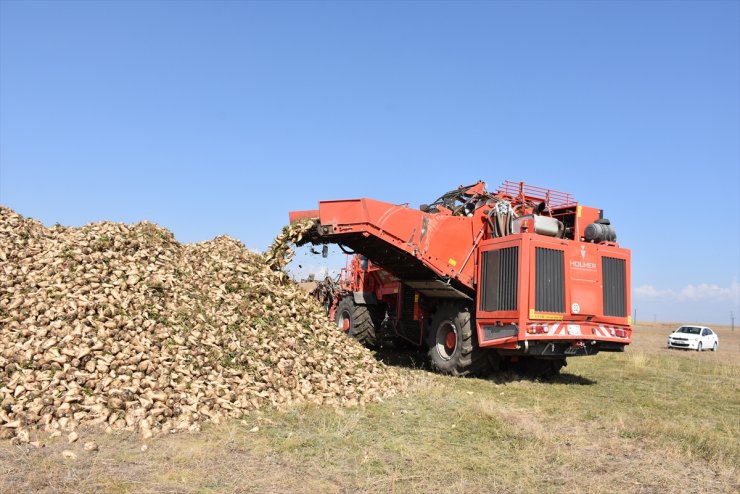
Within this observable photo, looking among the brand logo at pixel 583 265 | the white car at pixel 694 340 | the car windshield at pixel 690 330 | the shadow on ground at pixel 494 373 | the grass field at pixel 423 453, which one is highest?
the brand logo at pixel 583 265

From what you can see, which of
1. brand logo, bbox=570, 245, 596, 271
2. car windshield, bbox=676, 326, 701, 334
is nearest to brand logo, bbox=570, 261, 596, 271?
brand logo, bbox=570, 245, 596, 271

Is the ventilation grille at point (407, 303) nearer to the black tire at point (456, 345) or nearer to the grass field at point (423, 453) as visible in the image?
the black tire at point (456, 345)

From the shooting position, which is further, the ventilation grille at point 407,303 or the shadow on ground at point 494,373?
the ventilation grille at point 407,303

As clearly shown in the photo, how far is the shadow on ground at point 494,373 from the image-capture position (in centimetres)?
1091

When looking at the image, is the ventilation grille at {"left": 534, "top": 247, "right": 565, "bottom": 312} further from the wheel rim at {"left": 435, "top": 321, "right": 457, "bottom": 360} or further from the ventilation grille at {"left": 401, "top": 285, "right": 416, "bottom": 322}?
the ventilation grille at {"left": 401, "top": 285, "right": 416, "bottom": 322}

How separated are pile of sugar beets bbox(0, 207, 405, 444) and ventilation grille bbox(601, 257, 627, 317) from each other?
4076mm

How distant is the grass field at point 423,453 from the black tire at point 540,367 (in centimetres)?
285

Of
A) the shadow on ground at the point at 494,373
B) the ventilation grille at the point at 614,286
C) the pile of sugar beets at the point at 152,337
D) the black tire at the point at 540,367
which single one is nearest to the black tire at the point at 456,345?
the shadow on ground at the point at 494,373

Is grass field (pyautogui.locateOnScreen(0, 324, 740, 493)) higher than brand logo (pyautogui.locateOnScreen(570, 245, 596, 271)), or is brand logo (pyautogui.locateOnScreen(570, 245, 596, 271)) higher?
brand logo (pyautogui.locateOnScreen(570, 245, 596, 271))

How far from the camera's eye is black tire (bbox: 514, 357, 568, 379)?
1145 centimetres

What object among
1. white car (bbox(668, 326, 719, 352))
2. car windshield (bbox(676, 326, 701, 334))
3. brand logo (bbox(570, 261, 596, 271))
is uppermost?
brand logo (bbox(570, 261, 596, 271))

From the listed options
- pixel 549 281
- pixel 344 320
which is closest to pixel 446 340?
pixel 549 281

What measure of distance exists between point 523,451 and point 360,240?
583cm

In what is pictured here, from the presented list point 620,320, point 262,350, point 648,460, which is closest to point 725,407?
point 620,320
